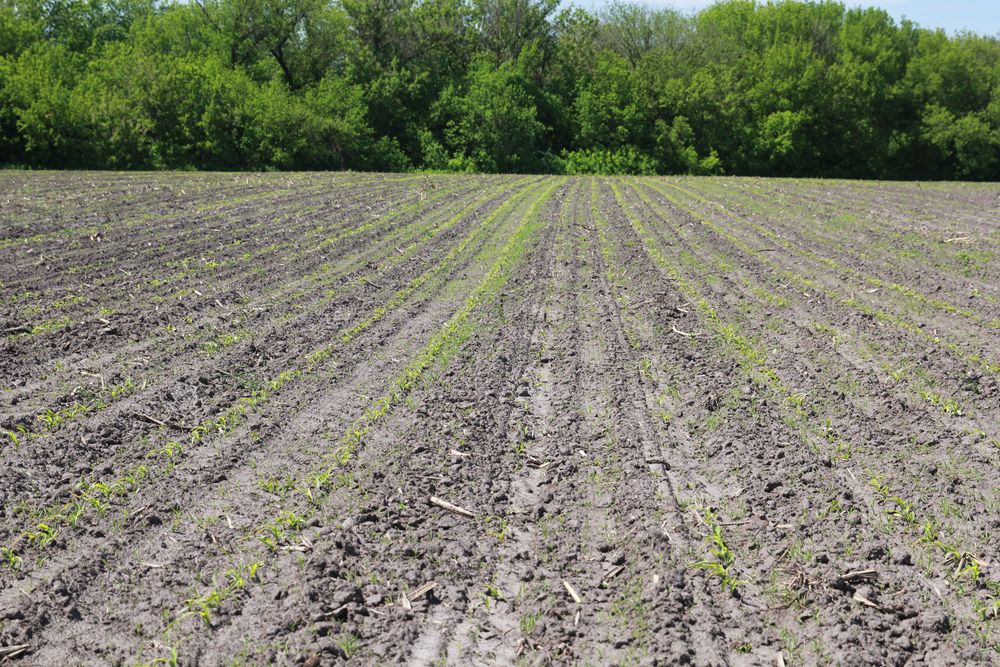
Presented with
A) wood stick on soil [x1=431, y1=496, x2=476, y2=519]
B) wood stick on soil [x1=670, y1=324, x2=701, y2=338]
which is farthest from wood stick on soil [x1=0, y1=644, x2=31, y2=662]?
wood stick on soil [x1=670, y1=324, x2=701, y2=338]

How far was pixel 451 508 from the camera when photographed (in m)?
4.77

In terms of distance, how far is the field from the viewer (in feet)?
12.2

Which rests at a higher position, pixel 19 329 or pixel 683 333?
pixel 683 333

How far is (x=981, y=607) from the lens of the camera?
3.79m

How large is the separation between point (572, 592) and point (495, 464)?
5.24 feet

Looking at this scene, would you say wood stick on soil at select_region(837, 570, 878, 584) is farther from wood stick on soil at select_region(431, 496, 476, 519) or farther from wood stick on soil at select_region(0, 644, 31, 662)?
wood stick on soil at select_region(0, 644, 31, 662)

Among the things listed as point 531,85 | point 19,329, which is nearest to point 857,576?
point 19,329

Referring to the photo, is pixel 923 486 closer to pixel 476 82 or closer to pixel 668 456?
pixel 668 456

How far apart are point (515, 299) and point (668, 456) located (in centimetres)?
517

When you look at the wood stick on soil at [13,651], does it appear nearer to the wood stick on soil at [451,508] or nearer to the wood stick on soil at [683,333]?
the wood stick on soil at [451,508]

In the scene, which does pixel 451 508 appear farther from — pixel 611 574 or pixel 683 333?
pixel 683 333

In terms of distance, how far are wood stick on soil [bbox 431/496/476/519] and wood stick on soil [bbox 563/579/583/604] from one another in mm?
879

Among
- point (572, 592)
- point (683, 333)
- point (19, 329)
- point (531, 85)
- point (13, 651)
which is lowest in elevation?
point (13, 651)

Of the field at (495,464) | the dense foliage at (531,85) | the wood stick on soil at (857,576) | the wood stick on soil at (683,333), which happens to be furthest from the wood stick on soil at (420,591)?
the dense foliage at (531,85)
